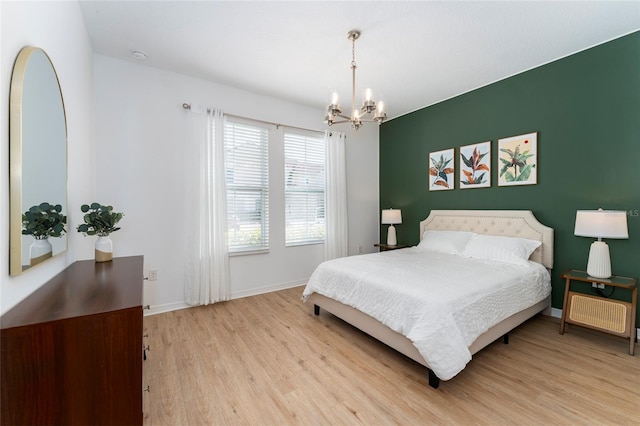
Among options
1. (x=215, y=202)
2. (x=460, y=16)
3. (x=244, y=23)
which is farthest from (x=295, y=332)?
(x=460, y=16)

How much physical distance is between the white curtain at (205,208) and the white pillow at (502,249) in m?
3.00

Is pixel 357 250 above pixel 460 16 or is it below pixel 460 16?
below

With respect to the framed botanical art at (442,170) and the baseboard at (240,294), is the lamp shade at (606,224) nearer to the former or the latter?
the framed botanical art at (442,170)

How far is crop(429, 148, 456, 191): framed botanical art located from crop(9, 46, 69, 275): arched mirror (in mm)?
4108

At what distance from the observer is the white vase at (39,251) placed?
116cm

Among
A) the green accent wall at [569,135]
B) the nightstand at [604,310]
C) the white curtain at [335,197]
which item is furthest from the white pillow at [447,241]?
the white curtain at [335,197]

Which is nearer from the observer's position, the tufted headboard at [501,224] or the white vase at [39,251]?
the white vase at [39,251]

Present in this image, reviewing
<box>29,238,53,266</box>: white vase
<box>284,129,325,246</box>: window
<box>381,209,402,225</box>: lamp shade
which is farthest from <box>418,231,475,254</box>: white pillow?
<box>29,238,53,266</box>: white vase

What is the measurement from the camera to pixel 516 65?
2982mm

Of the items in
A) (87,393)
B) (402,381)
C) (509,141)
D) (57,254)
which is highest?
(509,141)

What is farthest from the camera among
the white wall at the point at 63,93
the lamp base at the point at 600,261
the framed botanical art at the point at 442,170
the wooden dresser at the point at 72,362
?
the framed botanical art at the point at 442,170

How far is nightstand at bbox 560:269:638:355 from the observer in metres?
2.22

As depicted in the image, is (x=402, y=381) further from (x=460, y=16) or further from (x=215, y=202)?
(x=460, y=16)

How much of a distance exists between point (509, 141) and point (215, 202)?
3672mm
